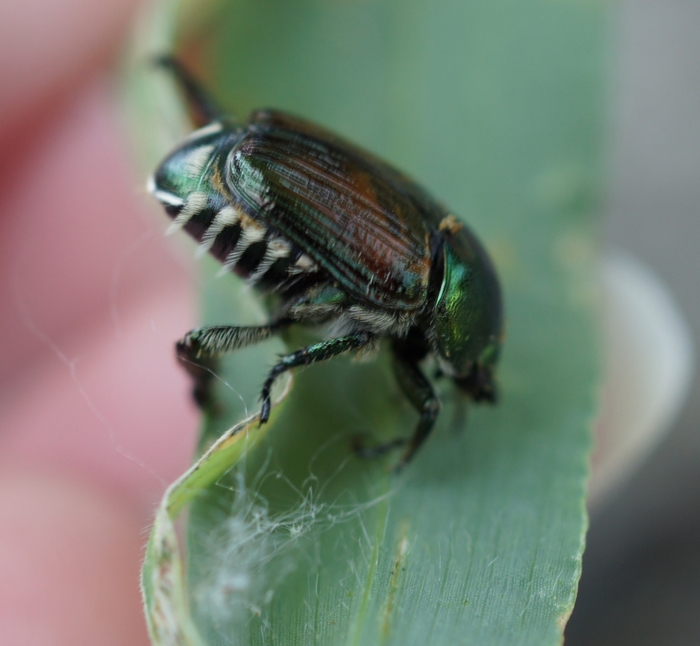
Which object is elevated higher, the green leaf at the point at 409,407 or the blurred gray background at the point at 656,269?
the green leaf at the point at 409,407

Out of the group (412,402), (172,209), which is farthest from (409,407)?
(172,209)

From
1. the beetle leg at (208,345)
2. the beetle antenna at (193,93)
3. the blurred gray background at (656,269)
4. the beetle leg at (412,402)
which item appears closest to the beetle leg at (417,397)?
the beetle leg at (412,402)

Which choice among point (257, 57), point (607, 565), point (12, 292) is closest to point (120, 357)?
point (12, 292)

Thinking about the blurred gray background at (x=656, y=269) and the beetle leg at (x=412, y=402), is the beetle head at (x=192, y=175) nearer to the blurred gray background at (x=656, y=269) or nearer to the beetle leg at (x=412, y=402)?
the beetle leg at (x=412, y=402)

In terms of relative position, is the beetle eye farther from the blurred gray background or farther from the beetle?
the blurred gray background

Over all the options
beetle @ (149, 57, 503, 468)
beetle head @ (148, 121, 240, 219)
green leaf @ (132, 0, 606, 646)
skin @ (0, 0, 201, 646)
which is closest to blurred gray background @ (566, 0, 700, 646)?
green leaf @ (132, 0, 606, 646)

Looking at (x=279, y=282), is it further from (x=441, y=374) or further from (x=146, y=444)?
(x=146, y=444)

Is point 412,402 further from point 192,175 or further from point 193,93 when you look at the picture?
point 193,93
